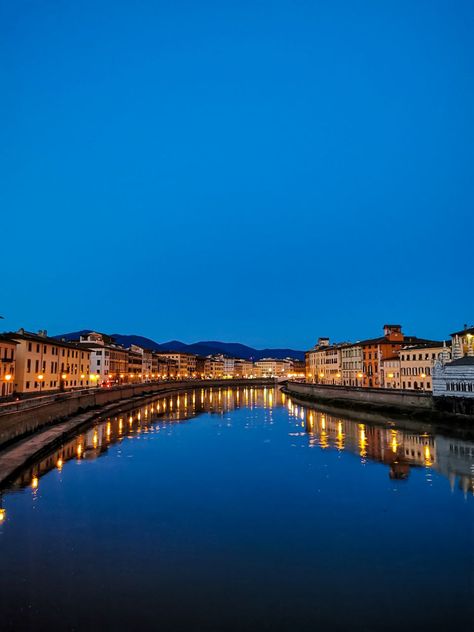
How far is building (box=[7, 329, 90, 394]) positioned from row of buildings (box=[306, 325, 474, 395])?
166 feet

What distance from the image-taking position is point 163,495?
86.8ft

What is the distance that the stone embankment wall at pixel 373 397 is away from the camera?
6507 cm

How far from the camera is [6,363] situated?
59.2 m

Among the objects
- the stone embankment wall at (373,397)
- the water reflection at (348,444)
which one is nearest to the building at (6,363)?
the water reflection at (348,444)

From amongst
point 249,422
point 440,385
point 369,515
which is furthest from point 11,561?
point 440,385

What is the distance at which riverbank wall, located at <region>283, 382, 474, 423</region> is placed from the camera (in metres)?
59.7

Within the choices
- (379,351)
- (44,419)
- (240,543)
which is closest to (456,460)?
(240,543)

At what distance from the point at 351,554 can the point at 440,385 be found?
4859 centimetres

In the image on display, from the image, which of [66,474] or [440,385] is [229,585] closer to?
[66,474]

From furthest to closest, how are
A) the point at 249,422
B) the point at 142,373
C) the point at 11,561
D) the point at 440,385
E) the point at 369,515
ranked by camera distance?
1. the point at 142,373
2. the point at 249,422
3. the point at 440,385
4. the point at 369,515
5. the point at 11,561

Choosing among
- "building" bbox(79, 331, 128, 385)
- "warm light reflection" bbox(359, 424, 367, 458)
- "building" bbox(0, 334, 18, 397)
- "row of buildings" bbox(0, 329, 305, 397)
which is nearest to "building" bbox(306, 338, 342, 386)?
"building" bbox(79, 331, 128, 385)

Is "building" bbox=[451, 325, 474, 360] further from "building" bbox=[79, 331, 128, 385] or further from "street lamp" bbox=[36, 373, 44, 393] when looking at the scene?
"building" bbox=[79, 331, 128, 385]

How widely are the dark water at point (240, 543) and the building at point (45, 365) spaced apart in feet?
A: 101

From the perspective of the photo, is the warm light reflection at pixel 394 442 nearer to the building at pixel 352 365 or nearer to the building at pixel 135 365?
the building at pixel 352 365
